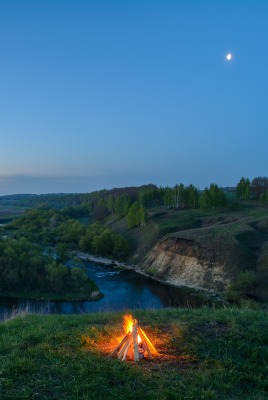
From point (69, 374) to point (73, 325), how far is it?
3.98 metres

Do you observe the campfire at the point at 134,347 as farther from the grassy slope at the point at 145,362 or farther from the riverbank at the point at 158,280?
the riverbank at the point at 158,280

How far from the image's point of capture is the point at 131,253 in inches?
3027

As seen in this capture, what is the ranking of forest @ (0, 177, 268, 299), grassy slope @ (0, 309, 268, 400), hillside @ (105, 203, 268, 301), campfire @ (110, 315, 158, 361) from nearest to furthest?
grassy slope @ (0, 309, 268, 400) → campfire @ (110, 315, 158, 361) → hillside @ (105, 203, 268, 301) → forest @ (0, 177, 268, 299)

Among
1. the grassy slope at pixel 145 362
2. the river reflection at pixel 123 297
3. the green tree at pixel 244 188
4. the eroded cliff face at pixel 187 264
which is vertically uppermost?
the green tree at pixel 244 188

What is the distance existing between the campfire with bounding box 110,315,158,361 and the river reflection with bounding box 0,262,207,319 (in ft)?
101

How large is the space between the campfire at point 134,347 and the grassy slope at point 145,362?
0.25 m

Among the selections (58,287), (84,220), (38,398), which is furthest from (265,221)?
→ (84,220)

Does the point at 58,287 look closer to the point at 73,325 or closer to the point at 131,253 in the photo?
the point at 131,253

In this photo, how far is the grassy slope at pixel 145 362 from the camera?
7062 millimetres

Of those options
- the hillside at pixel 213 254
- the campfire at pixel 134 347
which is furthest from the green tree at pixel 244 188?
the campfire at pixel 134 347

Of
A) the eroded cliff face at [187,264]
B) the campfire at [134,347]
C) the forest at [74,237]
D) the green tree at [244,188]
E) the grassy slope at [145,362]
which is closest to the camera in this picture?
the grassy slope at [145,362]

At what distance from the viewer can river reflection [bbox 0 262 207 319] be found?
43031 mm

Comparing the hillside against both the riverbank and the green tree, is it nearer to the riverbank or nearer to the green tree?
the riverbank

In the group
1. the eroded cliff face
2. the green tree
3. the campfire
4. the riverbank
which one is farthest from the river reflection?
the green tree
